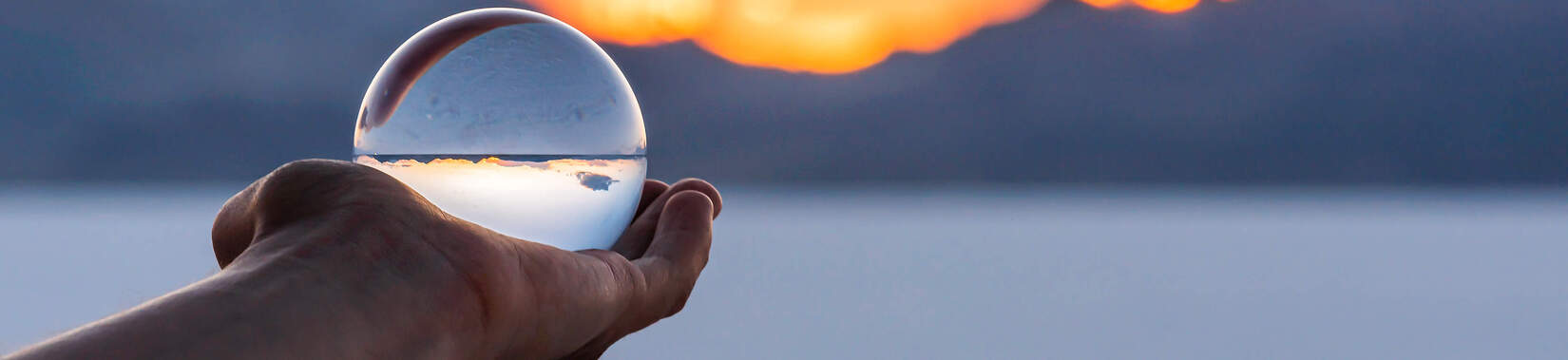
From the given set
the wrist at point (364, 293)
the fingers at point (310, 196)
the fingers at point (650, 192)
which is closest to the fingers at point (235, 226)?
the fingers at point (310, 196)

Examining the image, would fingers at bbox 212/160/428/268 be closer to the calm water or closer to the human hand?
the human hand

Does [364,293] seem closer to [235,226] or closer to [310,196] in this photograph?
[310,196]

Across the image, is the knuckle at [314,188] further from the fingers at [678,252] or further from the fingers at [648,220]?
the fingers at [648,220]

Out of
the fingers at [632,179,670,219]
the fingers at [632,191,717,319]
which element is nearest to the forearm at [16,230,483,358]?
the fingers at [632,191,717,319]

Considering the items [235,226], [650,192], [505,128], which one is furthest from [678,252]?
[235,226]

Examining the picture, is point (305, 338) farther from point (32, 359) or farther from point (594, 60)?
point (594, 60)

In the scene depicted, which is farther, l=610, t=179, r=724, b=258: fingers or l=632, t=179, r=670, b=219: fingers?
l=632, t=179, r=670, b=219: fingers

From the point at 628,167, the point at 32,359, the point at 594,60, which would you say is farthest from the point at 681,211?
the point at 32,359
